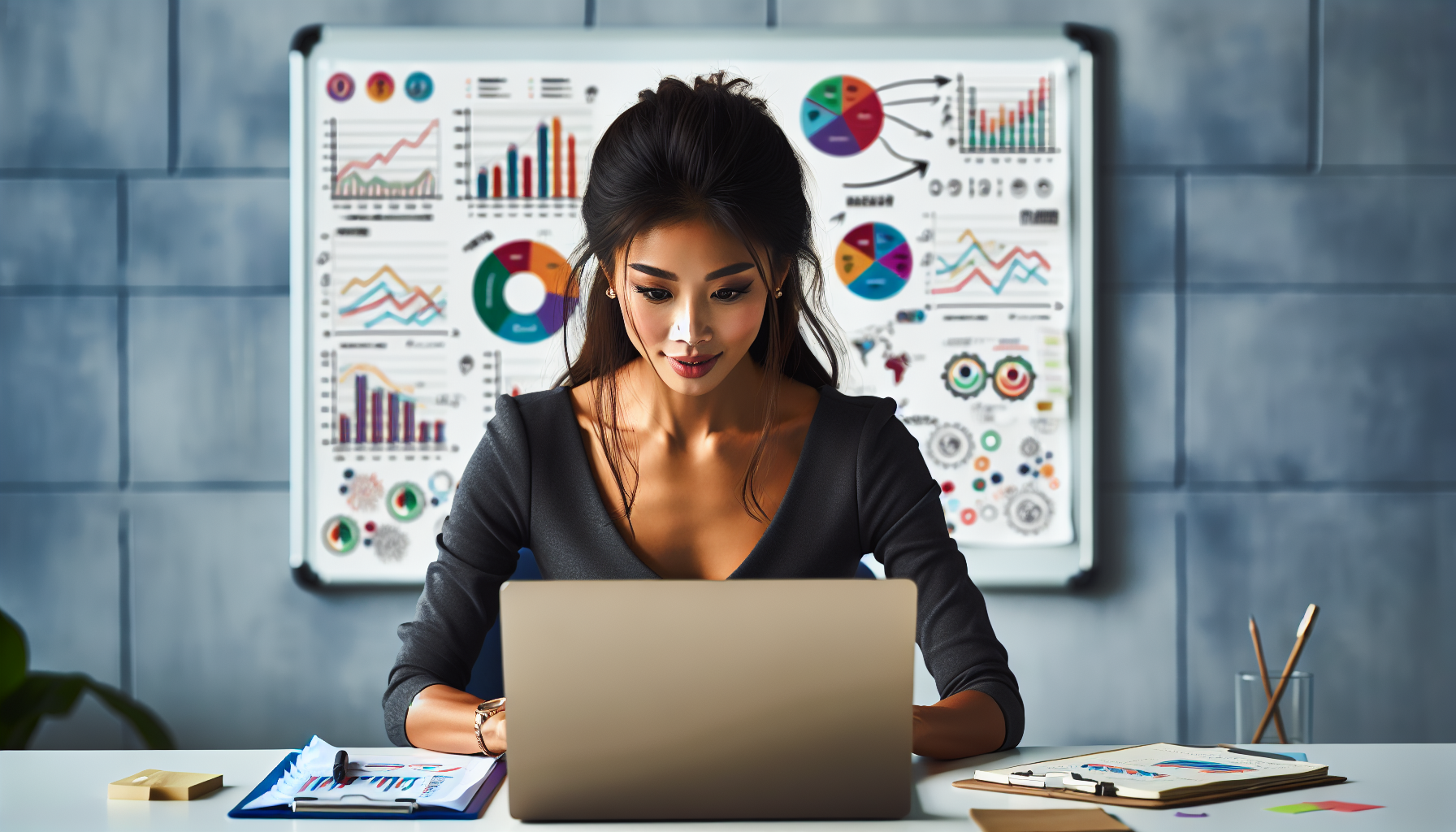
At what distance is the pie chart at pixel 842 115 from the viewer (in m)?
2.26

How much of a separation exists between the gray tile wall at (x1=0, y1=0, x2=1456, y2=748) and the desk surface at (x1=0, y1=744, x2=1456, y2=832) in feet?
4.05

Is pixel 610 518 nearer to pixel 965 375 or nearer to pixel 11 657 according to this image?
pixel 965 375

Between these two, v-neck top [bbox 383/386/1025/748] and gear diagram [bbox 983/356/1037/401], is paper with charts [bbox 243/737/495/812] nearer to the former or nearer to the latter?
v-neck top [bbox 383/386/1025/748]

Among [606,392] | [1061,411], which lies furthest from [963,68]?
[606,392]

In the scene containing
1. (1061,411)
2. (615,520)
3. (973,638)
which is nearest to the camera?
(973,638)

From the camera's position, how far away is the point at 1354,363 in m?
2.29

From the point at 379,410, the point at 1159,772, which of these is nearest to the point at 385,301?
the point at 379,410

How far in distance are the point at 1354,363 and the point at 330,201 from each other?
2176 millimetres

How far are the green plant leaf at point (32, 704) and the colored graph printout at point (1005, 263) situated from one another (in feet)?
6.14

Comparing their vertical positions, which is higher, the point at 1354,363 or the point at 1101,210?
the point at 1101,210

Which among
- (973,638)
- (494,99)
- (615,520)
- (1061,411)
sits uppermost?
(494,99)

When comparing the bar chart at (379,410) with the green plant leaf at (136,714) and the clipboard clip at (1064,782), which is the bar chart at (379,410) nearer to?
the green plant leaf at (136,714)

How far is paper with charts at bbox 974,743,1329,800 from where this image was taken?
2.96 ft

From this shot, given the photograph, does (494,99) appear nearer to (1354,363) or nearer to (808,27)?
(808,27)
